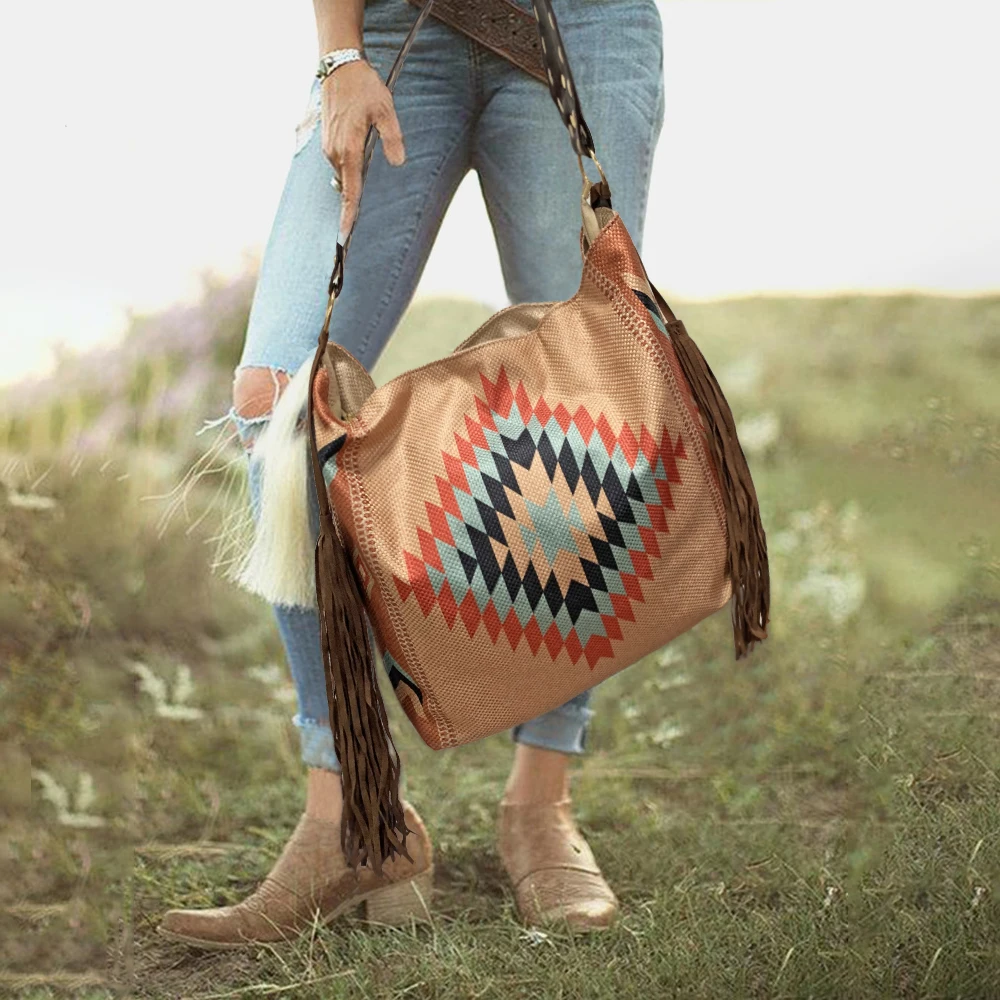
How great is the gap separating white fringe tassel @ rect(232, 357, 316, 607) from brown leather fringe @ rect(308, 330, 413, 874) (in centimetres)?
3

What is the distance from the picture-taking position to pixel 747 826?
199cm

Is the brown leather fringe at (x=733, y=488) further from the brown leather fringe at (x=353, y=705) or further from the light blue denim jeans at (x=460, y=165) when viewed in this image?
the brown leather fringe at (x=353, y=705)

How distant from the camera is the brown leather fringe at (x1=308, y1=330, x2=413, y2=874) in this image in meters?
1.23

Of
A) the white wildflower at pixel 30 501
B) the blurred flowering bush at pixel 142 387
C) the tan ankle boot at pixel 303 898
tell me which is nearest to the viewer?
the tan ankle boot at pixel 303 898

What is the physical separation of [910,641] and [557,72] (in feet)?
5.14

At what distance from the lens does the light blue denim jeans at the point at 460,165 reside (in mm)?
1479

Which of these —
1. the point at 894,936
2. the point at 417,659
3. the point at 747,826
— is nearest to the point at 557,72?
the point at 417,659

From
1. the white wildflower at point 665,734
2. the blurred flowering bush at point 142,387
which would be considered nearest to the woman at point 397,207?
the white wildflower at point 665,734

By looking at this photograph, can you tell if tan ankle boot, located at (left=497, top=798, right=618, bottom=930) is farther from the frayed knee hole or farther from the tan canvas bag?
the frayed knee hole

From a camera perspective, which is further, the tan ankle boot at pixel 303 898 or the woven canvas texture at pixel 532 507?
Result: the tan ankle boot at pixel 303 898

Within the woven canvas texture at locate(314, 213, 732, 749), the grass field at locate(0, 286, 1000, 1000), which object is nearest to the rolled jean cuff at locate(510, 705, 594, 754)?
the grass field at locate(0, 286, 1000, 1000)

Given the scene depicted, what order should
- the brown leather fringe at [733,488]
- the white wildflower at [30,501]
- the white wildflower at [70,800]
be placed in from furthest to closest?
the white wildflower at [30,501] → the white wildflower at [70,800] → the brown leather fringe at [733,488]

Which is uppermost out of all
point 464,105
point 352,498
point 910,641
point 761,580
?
point 464,105

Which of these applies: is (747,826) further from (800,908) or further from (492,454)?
(492,454)
